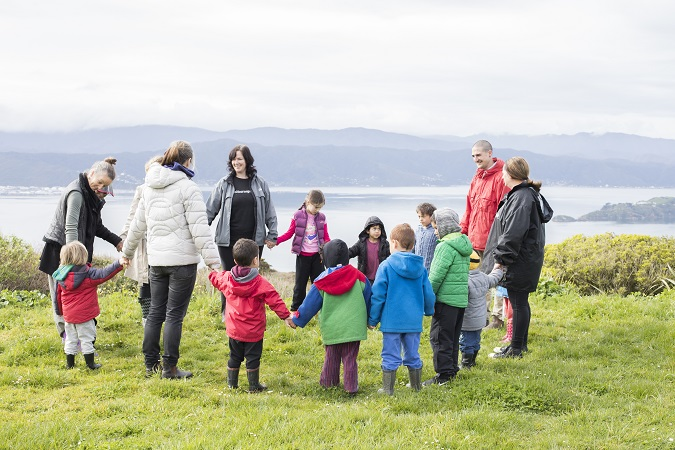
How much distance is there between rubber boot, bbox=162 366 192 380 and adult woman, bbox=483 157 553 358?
3453 millimetres

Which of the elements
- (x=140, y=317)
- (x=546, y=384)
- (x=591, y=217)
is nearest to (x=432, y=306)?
(x=546, y=384)

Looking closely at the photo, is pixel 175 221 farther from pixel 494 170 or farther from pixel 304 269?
pixel 494 170

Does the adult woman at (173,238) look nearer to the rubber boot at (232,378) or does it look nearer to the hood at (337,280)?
the rubber boot at (232,378)

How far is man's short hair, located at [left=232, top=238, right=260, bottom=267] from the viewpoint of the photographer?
553 centimetres

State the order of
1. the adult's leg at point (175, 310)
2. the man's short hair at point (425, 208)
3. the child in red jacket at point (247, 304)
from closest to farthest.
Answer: the child in red jacket at point (247, 304) → the adult's leg at point (175, 310) → the man's short hair at point (425, 208)

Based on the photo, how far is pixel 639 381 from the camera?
586 centimetres

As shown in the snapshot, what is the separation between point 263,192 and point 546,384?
4238mm

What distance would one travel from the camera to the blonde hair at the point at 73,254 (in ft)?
20.3

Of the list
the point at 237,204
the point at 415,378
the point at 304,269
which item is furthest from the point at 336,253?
the point at 304,269

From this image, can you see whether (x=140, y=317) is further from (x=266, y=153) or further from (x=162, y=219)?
(x=266, y=153)

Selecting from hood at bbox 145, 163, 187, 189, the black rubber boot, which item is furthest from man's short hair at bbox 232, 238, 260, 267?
the black rubber boot

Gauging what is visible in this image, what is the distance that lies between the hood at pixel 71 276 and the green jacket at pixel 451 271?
364 centimetres

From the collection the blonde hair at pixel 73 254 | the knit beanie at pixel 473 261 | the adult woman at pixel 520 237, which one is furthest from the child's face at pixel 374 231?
the blonde hair at pixel 73 254

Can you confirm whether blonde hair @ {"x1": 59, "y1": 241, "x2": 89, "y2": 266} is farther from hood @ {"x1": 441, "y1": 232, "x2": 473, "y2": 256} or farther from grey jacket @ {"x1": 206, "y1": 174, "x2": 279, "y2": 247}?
hood @ {"x1": 441, "y1": 232, "x2": 473, "y2": 256}
